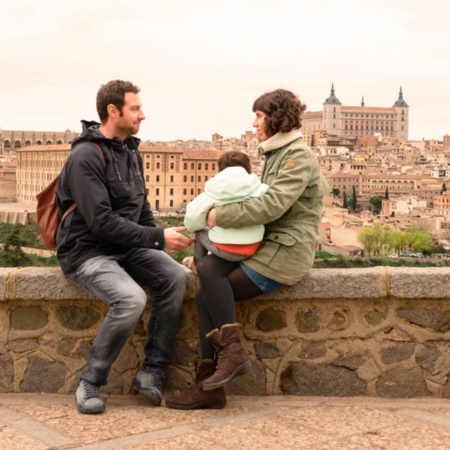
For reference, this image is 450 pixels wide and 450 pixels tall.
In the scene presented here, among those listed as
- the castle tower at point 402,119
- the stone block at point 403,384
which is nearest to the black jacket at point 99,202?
the stone block at point 403,384

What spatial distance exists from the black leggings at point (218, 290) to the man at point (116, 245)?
0.39ft

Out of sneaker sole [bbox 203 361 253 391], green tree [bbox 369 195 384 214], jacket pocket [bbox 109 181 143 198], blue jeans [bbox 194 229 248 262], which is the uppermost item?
jacket pocket [bbox 109 181 143 198]

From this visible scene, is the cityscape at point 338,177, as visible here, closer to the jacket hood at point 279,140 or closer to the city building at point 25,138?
the city building at point 25,138

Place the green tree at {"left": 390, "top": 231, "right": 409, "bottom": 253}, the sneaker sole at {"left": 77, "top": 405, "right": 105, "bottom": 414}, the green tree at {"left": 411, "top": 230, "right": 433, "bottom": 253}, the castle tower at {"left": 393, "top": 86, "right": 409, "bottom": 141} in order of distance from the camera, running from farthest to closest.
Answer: the castle tower at {"left": 393, "top": 86, "right": 409, "bottom": 141}, the green tree at {"left": 390, "top": 231, "right": 409, "bottom": 253}, the green tree at {"left": 411, "top": 230, "right": 433, "bottom": 253}, the sneaker sole at {"left": 77, "top": 405, "right": 105, "bottom": 414}

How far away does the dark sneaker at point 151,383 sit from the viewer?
10.2 feet

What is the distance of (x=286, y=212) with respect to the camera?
313cm

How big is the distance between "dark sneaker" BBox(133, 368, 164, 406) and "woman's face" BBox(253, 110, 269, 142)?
0.97 metres

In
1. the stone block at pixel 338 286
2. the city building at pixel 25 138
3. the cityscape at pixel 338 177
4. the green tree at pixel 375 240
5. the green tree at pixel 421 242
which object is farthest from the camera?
the city building at pixel 25 138

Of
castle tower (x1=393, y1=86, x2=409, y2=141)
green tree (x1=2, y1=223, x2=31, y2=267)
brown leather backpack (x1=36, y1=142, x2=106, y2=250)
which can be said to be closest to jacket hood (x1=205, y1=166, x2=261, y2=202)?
brown leather backpack (x1=36, y1=142, x2=106, y2=250)

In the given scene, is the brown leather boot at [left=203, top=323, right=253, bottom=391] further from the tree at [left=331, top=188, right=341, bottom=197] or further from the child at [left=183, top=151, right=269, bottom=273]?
the tree at [left=331, top=188, right=341, bottom=197]

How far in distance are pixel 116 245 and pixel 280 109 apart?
79 cm

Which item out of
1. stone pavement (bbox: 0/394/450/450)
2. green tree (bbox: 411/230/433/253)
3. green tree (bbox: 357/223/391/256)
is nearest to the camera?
stone pavement (bbox: 0/394/450/450)

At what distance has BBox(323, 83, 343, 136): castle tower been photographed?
162 meters

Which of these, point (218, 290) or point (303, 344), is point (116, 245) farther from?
point (303, 344)
